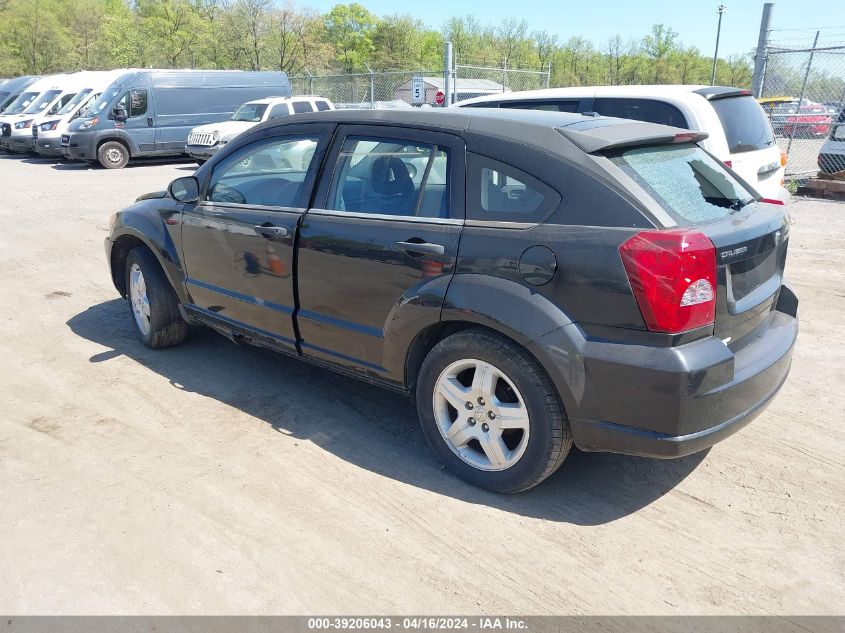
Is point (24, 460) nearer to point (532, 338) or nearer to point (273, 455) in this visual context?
point (273, 455)

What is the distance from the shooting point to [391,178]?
361 centimetres

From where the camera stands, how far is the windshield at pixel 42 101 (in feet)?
71.3

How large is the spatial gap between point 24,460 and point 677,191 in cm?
355

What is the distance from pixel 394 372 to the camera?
11.7 ft

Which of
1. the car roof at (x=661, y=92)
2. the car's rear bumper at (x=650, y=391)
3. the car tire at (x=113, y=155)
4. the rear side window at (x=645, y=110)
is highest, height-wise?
the car roof at (x=661, y=92)

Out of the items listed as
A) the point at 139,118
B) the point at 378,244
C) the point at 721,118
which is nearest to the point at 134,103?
the point at 139,118

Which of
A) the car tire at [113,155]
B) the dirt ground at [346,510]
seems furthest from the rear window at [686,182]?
the car tire at [113,155]

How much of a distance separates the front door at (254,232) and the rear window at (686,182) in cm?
174

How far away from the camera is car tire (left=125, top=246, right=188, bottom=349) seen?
4.99 metres

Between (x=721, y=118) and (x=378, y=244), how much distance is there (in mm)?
4277

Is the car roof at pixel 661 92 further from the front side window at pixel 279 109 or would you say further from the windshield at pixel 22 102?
the windshield at pixel 22 102

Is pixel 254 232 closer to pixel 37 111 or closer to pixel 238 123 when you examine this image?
pixel 238 123

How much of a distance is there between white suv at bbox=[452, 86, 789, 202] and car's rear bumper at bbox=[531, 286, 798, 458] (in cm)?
358

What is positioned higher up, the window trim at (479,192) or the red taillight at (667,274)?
the window trim at (479,192)
